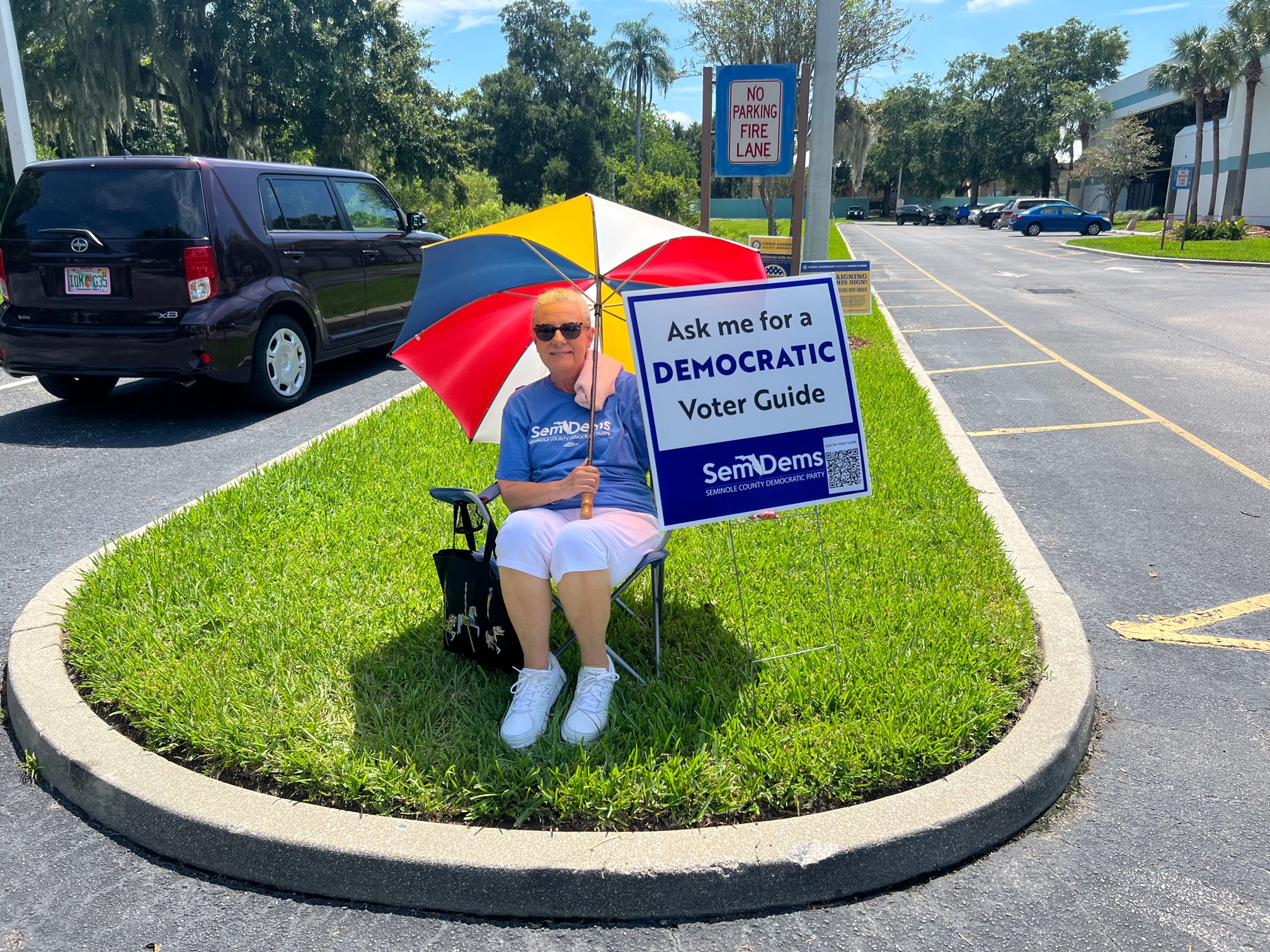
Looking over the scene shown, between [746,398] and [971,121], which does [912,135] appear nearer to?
[971,121]

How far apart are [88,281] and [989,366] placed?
8.72 meters

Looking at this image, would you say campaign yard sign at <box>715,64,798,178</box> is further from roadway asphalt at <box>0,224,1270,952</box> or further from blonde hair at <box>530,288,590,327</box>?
blonde hair at <box>530,288,590,327</box>

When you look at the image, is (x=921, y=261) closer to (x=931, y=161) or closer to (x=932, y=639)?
(x=932, y=639)

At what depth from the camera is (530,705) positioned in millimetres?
3141

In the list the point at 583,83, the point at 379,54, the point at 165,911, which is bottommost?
the point at 165,911

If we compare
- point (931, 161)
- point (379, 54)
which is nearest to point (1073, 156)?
point (931, 161)

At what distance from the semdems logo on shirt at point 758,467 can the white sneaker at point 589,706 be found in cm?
75

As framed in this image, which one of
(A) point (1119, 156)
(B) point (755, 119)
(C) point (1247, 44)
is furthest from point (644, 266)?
(A) point (1119, 156)

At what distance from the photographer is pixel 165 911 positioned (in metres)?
2.53

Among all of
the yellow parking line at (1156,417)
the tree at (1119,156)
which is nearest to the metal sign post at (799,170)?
the yellow parking line at (1156,417)

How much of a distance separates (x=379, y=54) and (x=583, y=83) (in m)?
37.9

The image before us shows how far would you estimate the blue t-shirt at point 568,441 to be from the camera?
3.47m

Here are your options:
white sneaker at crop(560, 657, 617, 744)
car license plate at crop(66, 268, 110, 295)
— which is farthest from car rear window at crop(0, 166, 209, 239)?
white sneaker at crop(560, 657, 617, 744)

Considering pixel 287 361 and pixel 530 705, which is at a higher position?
pixel 287 361
